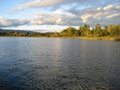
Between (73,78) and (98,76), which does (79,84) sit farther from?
(98,76)

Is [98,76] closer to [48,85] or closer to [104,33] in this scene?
[48,85]

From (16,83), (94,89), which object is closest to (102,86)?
(94,89)

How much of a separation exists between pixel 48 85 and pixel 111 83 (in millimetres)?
6604

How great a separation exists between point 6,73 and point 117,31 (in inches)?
6007

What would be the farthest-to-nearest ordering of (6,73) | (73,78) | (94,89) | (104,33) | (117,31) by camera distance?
(104,33), (117,31), (6,73), (73,78), (94,89)

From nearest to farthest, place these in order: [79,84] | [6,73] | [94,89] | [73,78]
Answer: [94,89] → [79,84] → [73,78] → [6,73]

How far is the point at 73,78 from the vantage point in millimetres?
25484

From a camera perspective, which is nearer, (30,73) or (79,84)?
(79,84)

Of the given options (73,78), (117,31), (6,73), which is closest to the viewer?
(73,78)

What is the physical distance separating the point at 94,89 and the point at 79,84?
6.98 ft

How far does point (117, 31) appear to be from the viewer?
170250 mm

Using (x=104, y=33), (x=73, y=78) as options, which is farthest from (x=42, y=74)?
(x=104, y=33)

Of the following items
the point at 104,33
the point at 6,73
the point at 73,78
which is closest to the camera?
the point at 73,78

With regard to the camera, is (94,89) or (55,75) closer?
(94,89)
